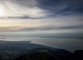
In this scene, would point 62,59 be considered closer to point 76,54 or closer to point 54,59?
point 76,54

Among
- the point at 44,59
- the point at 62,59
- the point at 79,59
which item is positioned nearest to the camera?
the point at 44,59

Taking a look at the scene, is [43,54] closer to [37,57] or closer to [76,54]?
[37,57]

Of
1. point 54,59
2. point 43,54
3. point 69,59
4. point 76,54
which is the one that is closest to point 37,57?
point 43,54

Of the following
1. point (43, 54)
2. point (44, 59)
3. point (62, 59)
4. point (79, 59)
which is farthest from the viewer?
point (62, 59)

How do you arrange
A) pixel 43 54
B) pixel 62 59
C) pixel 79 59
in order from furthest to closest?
pixel 62 59, pixel 79 59, pixel 43 54

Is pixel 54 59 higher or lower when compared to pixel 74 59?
higher

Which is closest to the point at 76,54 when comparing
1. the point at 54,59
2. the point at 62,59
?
the point at 62,59

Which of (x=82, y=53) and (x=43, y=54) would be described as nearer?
(x=43, y=54)

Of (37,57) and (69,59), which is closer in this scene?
(37,57)

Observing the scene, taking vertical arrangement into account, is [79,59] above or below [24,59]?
below
